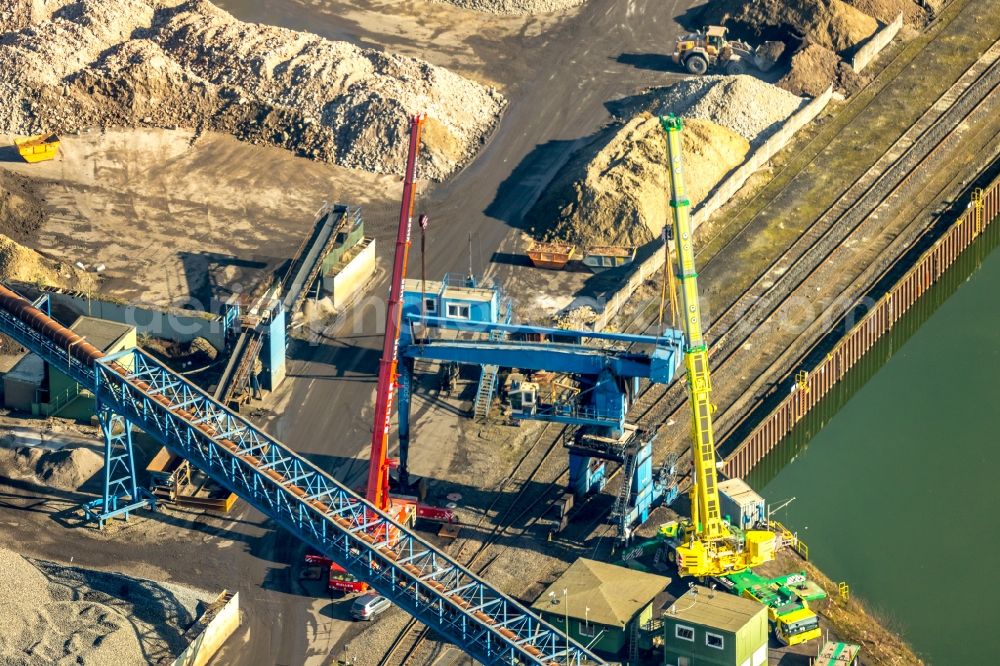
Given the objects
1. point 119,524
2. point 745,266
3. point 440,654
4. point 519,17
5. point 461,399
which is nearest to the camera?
point 440,654

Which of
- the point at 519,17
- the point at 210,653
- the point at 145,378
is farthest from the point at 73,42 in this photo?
the point at 210,653

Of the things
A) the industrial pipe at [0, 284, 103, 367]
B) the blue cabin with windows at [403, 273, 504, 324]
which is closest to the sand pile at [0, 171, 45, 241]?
the industrial pipe at [0, 284, 103, 367]

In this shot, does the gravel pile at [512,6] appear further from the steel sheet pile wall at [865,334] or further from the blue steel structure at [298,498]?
the blue steel structure at [298,498]

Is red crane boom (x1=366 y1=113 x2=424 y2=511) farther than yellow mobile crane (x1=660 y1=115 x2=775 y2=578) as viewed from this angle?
Yes

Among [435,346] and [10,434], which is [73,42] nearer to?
[10,434]

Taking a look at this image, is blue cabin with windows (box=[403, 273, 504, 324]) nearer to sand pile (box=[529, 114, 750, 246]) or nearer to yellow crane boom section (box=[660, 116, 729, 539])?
sand pile (box=[529, 114, 750, 246])

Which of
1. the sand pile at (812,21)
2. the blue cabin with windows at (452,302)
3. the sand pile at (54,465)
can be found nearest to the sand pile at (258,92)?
the sand pile at (812,21)
